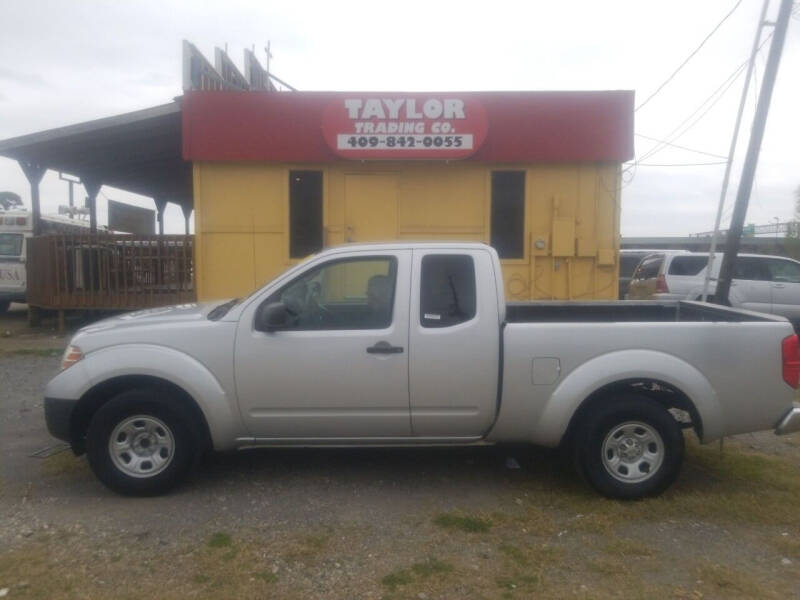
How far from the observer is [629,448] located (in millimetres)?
5164

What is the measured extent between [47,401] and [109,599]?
1.91 meters

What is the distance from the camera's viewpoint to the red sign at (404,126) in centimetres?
1173

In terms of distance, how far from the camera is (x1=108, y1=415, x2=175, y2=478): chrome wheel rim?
5.12m

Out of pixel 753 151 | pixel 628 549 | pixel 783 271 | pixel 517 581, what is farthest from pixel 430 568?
pixel 783 271

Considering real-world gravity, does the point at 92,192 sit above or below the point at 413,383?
above

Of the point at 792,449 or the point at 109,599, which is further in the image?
the point at 792,449

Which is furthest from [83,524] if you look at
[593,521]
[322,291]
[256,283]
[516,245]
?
[516,245]

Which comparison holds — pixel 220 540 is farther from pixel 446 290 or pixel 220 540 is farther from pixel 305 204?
pixel 305 204

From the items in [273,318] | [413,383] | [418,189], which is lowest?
[413,383]

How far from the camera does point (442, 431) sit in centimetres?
520

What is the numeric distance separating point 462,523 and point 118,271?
34.6ft

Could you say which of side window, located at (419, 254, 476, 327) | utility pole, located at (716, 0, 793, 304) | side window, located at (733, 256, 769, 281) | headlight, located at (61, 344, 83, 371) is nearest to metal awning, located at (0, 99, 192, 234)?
headlight, located at (61, 344, 83, 371)

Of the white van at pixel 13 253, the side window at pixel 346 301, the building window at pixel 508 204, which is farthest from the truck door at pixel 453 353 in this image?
the white van at pixel 13 253

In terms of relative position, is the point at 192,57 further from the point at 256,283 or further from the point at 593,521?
the point at 593,521
